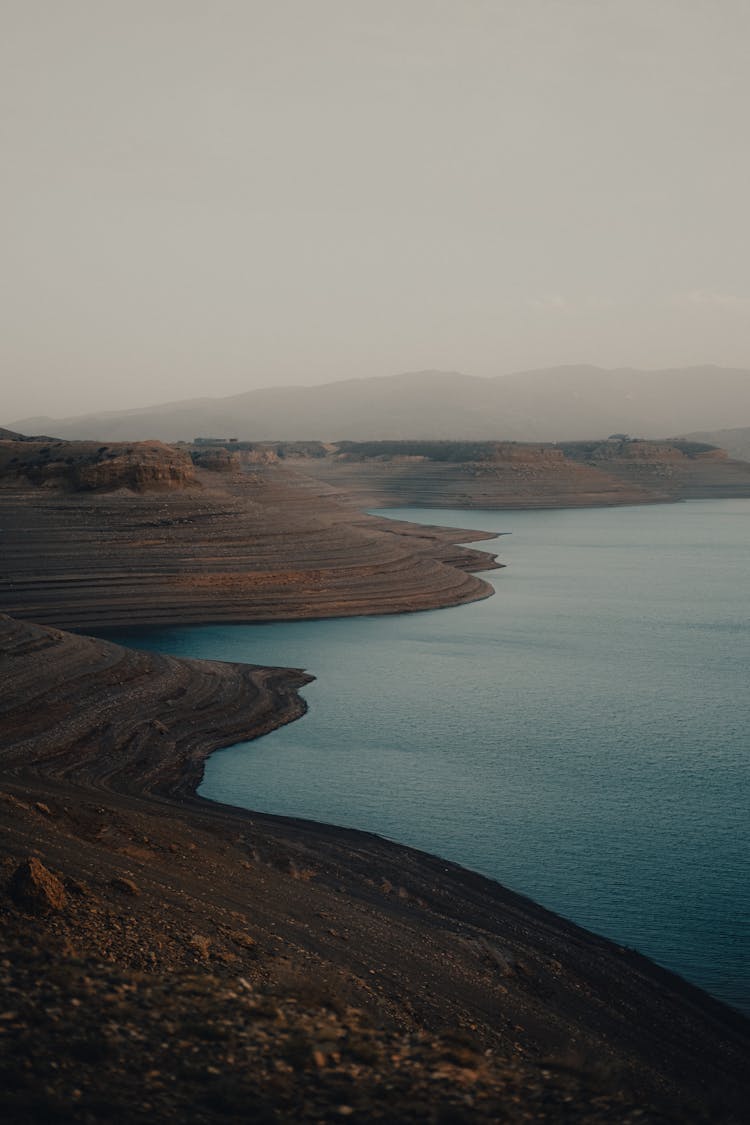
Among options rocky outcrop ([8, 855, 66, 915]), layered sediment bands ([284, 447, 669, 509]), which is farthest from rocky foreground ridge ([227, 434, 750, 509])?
rocky outcrop ([8, 855, 66, 915])

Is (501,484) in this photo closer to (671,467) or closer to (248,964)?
(671,467)

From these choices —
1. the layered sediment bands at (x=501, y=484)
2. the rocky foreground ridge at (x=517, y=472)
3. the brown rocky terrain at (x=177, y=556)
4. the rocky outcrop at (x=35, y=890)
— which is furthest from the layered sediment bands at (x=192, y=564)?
the layered sediment bands at (x=501, y=484)

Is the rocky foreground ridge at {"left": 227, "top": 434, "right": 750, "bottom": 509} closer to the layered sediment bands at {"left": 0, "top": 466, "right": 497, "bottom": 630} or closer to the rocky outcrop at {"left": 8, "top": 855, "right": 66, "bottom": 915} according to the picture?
the layered sediment bands at {"left": 0, "top": 466, "right": 497, "bottom": 630}

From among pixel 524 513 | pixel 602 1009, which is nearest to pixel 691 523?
pixel 524 513

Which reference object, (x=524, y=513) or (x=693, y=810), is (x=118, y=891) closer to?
(x=693, y=810)

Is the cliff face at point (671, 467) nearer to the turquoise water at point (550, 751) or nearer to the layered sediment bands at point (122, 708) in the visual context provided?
the turquoise water at point (550, 751)
